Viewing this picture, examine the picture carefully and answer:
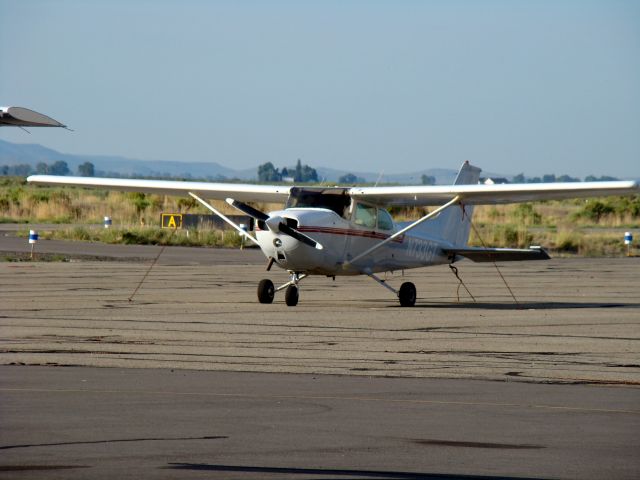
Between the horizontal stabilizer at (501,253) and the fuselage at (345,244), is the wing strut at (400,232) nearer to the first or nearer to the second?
the fuselage at (345,244)

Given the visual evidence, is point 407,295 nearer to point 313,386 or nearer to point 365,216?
point 365,216

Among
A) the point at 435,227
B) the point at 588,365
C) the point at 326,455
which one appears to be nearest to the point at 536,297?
the point at 435,227

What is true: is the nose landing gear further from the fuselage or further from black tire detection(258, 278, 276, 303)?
the fuselage

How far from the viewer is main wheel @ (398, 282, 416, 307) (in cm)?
2183

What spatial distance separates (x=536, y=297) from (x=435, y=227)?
2575 millimetres

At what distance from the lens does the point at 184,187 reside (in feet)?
81.8

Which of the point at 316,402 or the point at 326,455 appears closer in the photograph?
the point at 326,455

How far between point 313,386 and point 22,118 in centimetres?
464

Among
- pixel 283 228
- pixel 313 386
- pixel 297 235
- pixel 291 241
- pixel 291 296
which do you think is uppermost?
pixel 283 228

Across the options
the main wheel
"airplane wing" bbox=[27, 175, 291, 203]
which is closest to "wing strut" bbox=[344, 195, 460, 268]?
the main wheel

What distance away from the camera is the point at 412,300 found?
72.3 ft

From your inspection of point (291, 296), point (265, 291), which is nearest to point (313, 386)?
point (291, 296)

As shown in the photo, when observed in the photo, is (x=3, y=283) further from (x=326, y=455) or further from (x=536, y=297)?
(x=326, y=455)

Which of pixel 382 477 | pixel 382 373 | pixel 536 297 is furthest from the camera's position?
pixel 536 297
